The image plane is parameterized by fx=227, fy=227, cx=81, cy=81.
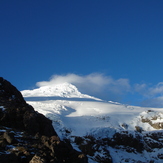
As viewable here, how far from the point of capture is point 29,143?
35.7 meters

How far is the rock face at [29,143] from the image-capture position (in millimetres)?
29938

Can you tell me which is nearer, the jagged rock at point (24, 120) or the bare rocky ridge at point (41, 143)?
the bare rocky ridge at point (41, 143)

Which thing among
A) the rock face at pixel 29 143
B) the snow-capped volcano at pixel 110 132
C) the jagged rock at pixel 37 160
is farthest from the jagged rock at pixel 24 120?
the snow-capped volcano at pixel 110 132

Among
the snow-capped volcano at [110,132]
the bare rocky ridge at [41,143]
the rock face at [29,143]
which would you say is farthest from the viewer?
the snow-capped volcano at [110,132]

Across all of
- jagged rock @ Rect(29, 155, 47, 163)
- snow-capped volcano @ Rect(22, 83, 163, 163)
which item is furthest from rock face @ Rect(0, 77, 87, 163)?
snow-capped volcano @ Rect(22, 83, 163, 163)

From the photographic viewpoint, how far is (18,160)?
2919 cm

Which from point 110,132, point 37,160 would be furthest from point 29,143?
point 110,132

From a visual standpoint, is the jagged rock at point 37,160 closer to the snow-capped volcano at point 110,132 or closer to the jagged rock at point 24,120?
the jagged rock at point 24,120

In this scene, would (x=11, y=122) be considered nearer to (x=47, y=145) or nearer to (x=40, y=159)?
(x=47, y=145)

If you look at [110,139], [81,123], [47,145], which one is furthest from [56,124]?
[47,145]

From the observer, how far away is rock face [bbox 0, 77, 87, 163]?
98.2 ft

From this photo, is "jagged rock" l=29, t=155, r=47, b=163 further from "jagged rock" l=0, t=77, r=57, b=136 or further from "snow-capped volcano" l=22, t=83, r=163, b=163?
"snow-capped volcano" l=22, t=83, r=163, b=163

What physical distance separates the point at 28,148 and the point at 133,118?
169346mm

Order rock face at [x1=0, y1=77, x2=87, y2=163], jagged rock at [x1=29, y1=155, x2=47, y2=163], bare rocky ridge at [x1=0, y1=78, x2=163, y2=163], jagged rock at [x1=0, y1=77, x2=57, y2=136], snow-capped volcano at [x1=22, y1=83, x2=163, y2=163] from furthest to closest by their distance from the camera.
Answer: snow-capped volcano at [x1=22, y1=83, x2=163, y2=163]
jagged rock at [x1=0, y1=77, x2=57, y2=136]
bare rocky ridge at [x1=0, y1=78, x2=163, y2=163]
rock face at [x1=0, y1=77, x2=87, y2=163]
jagged rock at [x1=29, y1=155, x2=47, y2=163]
